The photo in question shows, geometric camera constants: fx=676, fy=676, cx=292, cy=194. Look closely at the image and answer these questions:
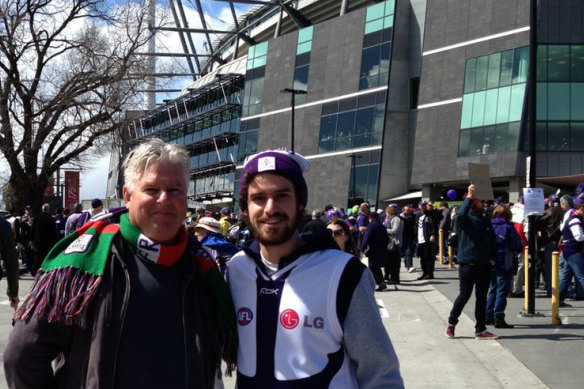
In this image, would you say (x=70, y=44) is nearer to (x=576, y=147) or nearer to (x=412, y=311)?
(x=412, y=311)

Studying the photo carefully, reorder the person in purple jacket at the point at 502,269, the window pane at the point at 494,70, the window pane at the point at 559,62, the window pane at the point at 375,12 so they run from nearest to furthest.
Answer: the person in purple jacket at the point at 502,269 → the window pane at the point at 559,62 → the window pane at the point at 494,70 → the window pane at the point at 375,12

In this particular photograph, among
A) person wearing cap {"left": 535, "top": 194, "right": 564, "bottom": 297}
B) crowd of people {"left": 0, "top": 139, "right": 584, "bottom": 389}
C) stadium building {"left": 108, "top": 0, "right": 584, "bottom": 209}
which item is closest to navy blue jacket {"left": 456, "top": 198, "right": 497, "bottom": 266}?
person wearing cap {"left": 535, "top": 194, "right": 564, "bottom": 297}

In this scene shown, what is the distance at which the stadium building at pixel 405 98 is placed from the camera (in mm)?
36438

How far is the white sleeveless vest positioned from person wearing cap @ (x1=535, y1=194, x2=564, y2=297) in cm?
1094

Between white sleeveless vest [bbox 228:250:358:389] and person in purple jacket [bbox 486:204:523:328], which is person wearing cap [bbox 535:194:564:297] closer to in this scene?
person in purple jacket [bbox 486:204:523:328]

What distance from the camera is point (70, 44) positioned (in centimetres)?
1809

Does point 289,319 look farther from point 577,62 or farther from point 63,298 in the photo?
point 577,62

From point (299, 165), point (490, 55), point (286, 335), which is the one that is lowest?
point (286, 335)

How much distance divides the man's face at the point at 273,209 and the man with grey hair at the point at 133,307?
0.25m

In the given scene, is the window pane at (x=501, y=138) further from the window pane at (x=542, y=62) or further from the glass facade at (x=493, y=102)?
the window pane at (x=542, y=62)

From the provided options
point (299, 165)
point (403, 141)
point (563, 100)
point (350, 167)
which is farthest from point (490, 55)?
point (299, 165)

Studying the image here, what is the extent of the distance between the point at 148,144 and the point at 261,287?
27.2 inches

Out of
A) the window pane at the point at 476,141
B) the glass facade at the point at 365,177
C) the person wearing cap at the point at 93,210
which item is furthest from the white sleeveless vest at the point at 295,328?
the glass facade at the point at 365,177

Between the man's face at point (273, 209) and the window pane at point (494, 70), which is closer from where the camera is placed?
the man's face at point (273, 209)
